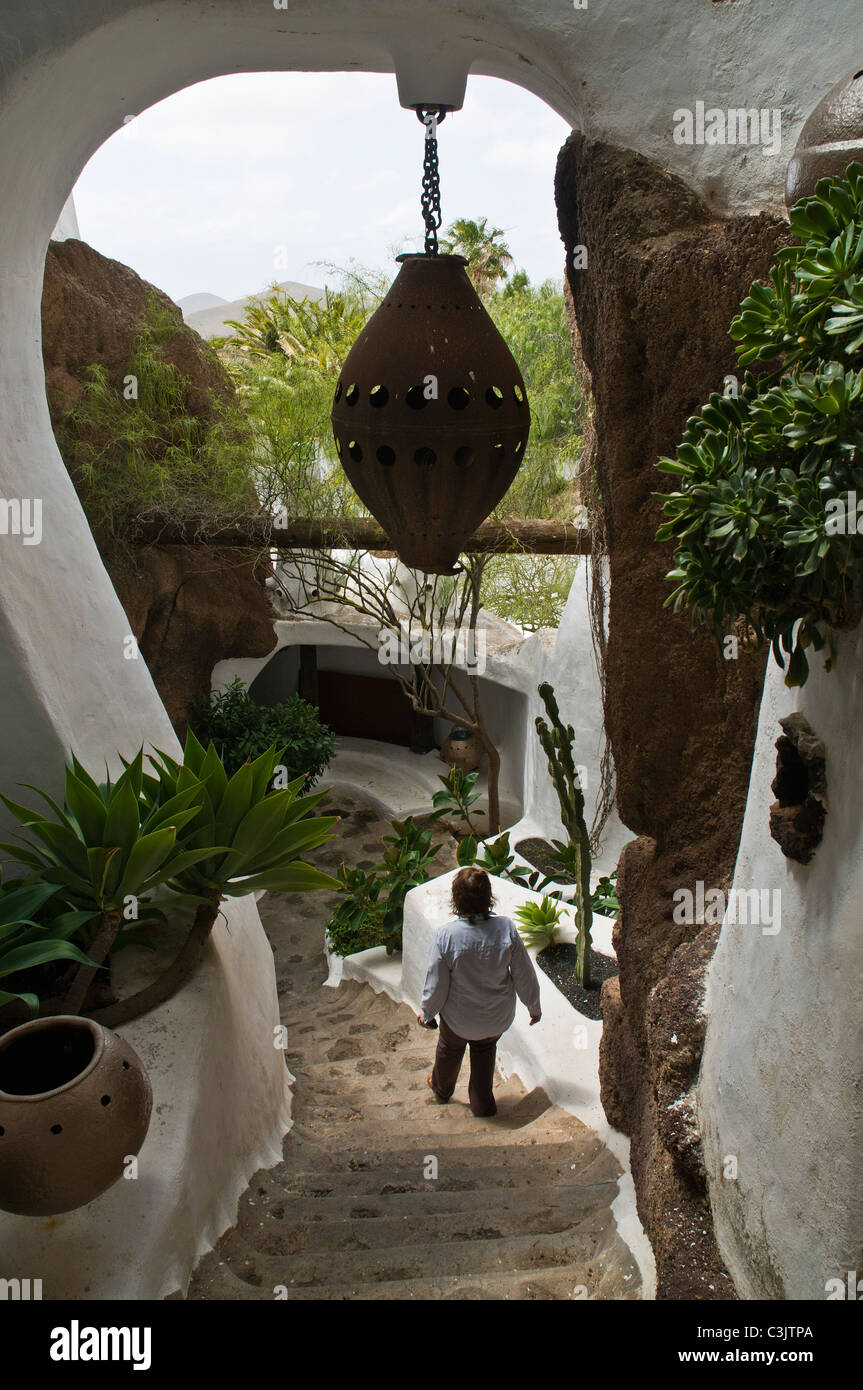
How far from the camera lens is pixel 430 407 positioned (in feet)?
7.94

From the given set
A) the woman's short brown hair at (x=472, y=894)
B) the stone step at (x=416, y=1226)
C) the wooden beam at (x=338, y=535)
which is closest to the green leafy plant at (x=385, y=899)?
the wooden beam at (x=338, y=535)

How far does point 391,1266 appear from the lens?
3145 millimetres

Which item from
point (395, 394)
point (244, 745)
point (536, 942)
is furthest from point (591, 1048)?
point (244, 745)

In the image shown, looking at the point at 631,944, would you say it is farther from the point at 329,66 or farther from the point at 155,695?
the point at 329,66

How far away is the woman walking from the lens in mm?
4035

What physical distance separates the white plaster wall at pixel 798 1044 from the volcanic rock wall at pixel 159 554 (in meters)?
7.20

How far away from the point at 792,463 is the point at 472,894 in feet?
8.29

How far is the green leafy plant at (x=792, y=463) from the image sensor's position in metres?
1.61

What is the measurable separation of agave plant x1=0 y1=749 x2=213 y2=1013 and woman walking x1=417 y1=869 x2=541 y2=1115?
3.62 ft

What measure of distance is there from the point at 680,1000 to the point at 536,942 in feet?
9.44

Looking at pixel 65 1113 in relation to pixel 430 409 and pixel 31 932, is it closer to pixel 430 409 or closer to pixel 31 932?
pixel 31 932
